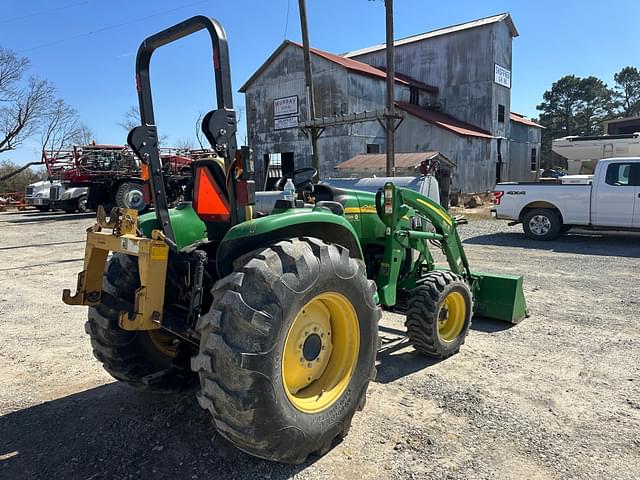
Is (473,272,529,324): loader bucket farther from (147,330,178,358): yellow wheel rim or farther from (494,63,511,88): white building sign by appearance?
(494,63,511,88): white building sign

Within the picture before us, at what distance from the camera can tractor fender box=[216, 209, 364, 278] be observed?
107 inches

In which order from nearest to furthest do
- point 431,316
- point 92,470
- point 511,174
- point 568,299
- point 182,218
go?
point 92,470 → point 182,218 → point 431,316 → point 568,299 → point 511,174

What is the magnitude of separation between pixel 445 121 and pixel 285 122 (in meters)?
8.37

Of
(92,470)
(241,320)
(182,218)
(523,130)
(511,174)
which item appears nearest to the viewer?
(241,320)

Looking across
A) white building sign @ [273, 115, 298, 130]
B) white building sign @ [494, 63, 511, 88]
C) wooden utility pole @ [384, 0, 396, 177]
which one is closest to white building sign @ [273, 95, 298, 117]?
white building sign @ [273, 115, 298, 130]

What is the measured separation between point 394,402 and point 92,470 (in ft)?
6.75

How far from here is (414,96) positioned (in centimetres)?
2722

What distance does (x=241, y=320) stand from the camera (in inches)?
96.3

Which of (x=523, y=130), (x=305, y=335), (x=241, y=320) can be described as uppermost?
(x=523, y=130)

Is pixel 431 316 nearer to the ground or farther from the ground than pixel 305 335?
nearer to the ground

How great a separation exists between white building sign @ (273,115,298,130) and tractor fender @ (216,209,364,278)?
73.5 feet

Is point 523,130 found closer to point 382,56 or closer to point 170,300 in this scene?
point 382,56

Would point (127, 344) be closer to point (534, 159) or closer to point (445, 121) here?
point (445, 121)

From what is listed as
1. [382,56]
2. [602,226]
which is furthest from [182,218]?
[382,56]
